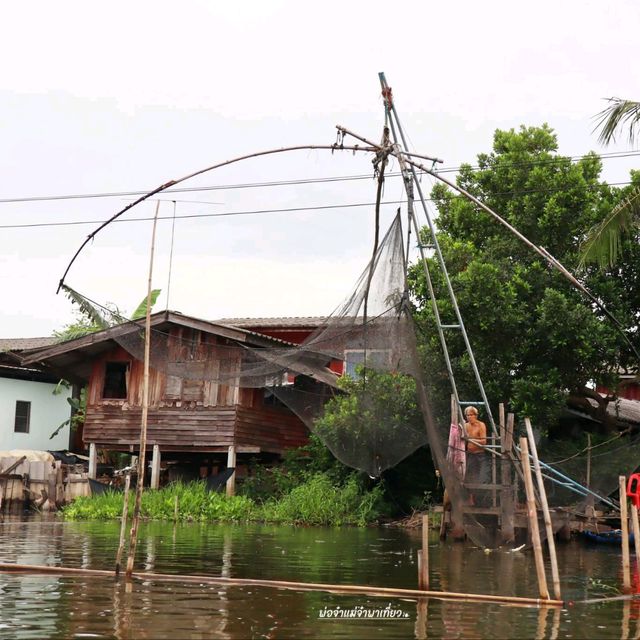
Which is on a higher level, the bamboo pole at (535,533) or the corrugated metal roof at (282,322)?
the corrugated metal roof at (282,322)

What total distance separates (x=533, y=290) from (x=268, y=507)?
283 inches

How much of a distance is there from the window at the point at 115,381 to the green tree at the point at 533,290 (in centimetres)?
913

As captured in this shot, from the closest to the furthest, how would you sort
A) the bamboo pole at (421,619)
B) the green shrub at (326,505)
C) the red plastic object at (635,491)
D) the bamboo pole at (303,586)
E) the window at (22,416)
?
the bamboo pole at (421,619) < the bamboo pole at (303,586) < the red plastic object at (635,491) < the green shrub at (326,505) < the window at (22,416)

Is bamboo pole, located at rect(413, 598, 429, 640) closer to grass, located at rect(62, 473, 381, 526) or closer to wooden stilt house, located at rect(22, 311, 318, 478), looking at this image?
grass, located at rect(62, 473, 381, 526)

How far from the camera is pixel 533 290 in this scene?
17547 millimetres

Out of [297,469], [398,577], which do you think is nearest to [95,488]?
[297,469]

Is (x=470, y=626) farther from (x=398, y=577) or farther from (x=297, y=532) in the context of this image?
(x=297, y=532)

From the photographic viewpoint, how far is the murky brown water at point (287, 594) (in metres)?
6.77

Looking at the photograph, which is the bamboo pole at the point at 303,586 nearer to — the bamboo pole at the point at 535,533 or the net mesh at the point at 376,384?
the bamboo pole at the point at 535,533

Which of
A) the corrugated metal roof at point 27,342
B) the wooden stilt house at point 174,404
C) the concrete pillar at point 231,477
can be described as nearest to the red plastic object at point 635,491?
the wooden stilt house at point 174,404

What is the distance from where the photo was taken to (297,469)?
22.2 meters

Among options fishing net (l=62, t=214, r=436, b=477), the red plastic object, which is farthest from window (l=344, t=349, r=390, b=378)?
the red plastic object

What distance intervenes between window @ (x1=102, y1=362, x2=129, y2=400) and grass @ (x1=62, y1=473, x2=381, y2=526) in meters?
3.89

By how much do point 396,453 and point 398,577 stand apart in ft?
8.95
